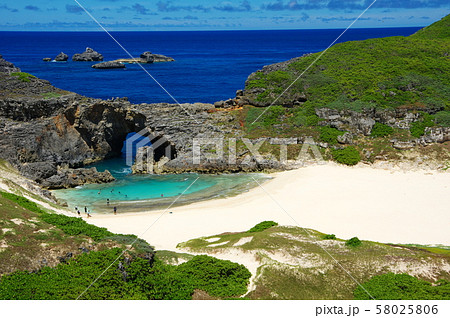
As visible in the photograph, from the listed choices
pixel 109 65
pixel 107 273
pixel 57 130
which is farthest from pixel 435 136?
pixel 109 65

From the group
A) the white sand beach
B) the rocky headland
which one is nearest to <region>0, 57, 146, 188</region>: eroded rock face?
the rocky headland

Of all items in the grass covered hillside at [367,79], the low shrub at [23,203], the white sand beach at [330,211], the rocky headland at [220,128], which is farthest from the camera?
the grass covered hillside at [367,79]

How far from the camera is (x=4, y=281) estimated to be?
2131 cm

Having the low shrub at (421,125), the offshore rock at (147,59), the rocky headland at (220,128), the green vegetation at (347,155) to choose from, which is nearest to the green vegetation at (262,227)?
the rocky headland at (220,128)

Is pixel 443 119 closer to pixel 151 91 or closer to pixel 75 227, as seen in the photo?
pixel 75 227

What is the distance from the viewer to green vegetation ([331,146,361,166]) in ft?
178

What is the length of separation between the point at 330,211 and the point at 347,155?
15.5 metres

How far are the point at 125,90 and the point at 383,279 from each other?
81869 millimetres

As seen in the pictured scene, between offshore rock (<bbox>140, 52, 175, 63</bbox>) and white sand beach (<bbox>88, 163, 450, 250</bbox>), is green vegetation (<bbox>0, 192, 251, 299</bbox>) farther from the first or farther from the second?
offshore rock (<bbox>140, 52, 175, 63</bbox>)

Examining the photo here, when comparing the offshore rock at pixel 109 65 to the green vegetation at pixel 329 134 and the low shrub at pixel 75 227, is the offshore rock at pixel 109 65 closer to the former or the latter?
the green vegetation at pixel 329 134

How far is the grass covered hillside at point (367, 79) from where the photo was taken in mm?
63375

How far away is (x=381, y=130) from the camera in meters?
58.2

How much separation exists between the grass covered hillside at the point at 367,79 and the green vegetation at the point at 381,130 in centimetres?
361

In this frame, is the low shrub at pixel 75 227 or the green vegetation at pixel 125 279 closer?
the green vegetation at pixel 125 279
